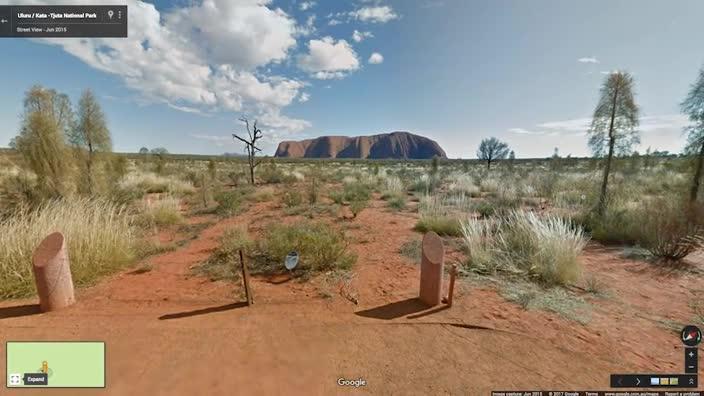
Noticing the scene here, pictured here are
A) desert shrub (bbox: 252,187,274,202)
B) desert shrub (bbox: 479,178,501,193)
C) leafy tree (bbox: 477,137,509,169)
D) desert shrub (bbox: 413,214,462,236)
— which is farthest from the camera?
leafy tree (bbox: 477,137,509,169)

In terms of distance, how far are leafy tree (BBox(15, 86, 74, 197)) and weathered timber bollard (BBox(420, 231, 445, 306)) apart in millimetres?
10099

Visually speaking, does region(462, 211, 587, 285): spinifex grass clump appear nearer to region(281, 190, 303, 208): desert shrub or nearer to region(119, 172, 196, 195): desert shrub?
region(281, 190, 303, 208): desert shrub

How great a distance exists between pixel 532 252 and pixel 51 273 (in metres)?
7.01

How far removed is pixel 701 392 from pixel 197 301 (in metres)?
5.20

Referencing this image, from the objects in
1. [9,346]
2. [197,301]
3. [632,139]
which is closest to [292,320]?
[197,301]

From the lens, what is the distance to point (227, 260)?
16.7ft

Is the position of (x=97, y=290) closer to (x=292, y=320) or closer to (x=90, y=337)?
(x=90, y=337)

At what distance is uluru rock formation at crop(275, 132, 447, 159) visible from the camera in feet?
420

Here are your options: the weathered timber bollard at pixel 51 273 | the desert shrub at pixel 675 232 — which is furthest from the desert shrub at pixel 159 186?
the desert shrub at pixel 675 232

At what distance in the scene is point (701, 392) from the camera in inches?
87.6

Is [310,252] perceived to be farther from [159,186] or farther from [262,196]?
[159,186]

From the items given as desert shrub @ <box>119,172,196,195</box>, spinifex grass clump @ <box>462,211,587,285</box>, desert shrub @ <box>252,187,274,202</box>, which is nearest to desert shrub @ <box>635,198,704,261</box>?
spinifex grass clump @ <box>462,211,587,285</box>

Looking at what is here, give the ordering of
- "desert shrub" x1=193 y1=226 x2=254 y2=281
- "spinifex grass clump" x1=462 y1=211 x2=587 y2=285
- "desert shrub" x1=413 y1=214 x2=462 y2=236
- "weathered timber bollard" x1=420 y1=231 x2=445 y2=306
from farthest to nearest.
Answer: "desert shrub" x1=413 y1=214 x2=462 y2=236 < "desert shrub" x1=193 y1=226 x2=254 y2=281 < "spinifex grass clump" x1=462 y1=211 x2=587 y2=285 < "weathered timber bollard" x1=420 y1=231 x2=445 y2=306

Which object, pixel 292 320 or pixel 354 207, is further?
pixel 354 207
